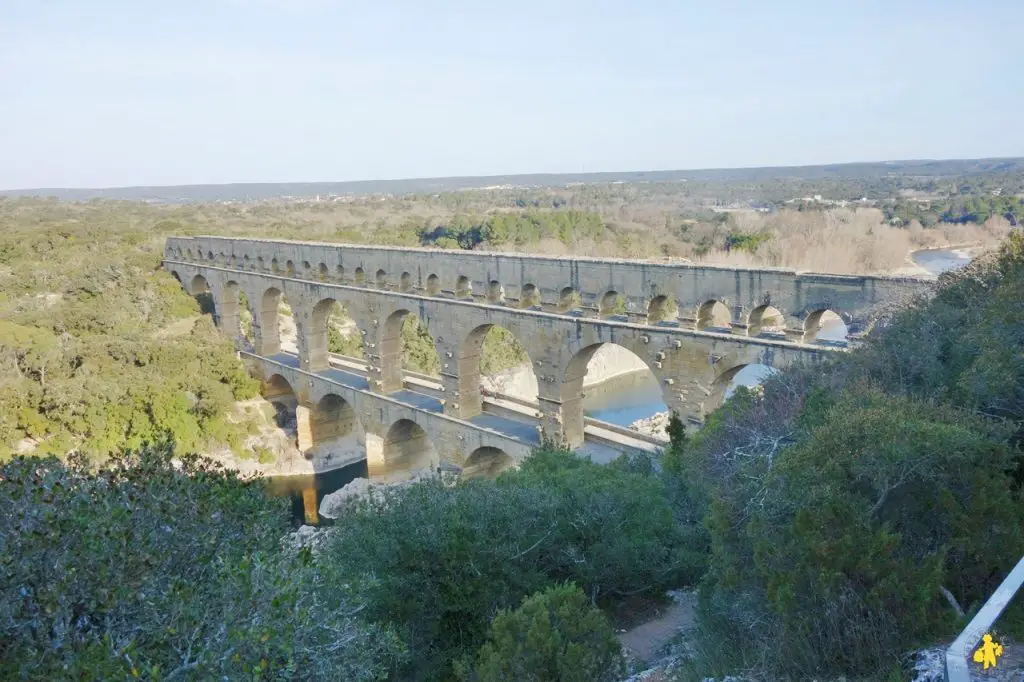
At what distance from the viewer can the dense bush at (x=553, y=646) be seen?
538 cm

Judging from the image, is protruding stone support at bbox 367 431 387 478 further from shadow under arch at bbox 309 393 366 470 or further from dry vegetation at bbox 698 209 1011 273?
dry vegetation at bbox 698 209 1011 273

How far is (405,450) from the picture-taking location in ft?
62.6

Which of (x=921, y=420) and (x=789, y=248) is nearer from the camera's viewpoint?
(x=921, y=420)

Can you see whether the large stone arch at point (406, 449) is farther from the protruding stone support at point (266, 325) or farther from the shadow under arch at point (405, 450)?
the protruding stone support at point (266, 325)

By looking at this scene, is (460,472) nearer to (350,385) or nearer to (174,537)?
(350,385)

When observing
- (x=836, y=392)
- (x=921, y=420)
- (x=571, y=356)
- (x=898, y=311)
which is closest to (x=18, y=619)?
(x=921, y=420)

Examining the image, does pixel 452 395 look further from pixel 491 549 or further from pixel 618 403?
pixel 618 403

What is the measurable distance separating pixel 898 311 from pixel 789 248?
19.3 metres

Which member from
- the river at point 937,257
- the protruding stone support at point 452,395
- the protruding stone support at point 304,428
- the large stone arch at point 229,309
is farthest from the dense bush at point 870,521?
the river at point 937,257

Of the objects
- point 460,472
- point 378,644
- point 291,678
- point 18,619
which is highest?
point 18,619

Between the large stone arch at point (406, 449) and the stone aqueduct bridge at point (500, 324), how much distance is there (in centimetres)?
4

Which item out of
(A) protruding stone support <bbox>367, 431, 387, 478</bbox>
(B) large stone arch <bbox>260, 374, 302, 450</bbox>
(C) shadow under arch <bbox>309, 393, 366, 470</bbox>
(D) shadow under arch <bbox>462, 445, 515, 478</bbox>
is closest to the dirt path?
(D) shadow under arch <bbox>462, 445, 515, 478</bbox>

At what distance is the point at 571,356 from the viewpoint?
14.3 meters

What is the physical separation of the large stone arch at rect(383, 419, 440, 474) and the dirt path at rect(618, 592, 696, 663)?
33.8 ft
